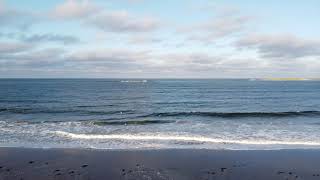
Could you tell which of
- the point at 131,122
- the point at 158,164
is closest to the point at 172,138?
the point at 158,164

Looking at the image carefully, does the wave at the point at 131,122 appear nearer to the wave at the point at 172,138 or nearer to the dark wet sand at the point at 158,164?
the wave at the point at 172,138

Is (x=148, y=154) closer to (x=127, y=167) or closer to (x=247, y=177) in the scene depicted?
(x=127, y=167)

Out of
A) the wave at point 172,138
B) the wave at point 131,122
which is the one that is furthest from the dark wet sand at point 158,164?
the wave at point 131,122

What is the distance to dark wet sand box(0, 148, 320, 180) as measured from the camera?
13383 mm

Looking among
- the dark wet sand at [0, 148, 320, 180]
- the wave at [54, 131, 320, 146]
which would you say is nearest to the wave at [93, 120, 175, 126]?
the wave at [54, 131, 320, 146]

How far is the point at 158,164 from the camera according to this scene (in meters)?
15.1

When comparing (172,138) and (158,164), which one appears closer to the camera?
(158,164)

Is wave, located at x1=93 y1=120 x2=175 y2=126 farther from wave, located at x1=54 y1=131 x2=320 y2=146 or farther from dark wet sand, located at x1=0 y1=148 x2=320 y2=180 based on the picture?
dark wet sand, located at x1=0 y1=148 x2=320 y2=180

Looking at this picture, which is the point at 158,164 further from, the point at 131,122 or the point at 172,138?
the point at 131,122

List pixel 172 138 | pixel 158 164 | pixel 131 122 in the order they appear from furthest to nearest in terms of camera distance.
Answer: pixel 131 122
pixel 172 138
pixel 158 164

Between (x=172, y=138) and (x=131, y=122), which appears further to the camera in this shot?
(x=131, y=122)

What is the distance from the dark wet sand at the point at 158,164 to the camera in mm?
13383

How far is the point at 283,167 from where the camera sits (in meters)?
14.8

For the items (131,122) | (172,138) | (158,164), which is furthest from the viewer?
(131,122)
